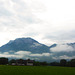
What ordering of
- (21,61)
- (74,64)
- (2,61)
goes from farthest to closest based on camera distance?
(21,61) < (2,61) < (74,64)

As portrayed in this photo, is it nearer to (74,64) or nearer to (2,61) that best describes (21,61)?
(2,61)

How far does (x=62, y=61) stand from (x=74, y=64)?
26.0 m

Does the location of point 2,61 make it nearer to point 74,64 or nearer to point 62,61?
point 62,61

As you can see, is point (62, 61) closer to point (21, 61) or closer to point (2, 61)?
point (21, 61)

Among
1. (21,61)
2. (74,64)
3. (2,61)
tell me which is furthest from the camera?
(21,61)

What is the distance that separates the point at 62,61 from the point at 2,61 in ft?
214

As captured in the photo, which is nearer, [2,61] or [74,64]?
[74,64]

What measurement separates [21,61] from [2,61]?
22549 mm

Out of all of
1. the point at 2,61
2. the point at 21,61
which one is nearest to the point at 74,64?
the point at 21,61

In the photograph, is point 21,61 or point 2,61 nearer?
point 2,61

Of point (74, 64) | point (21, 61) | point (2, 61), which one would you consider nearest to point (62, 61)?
point (74, 64)

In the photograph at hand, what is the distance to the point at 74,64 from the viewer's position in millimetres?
129250

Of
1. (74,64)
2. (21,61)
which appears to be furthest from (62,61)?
(21,61)

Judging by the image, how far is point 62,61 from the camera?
154 meters
